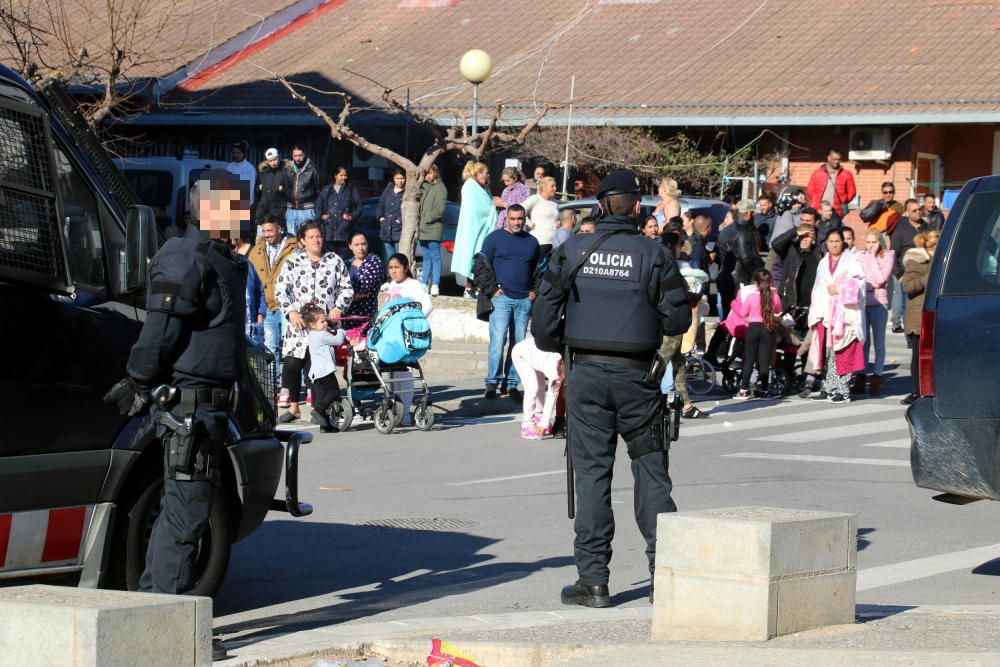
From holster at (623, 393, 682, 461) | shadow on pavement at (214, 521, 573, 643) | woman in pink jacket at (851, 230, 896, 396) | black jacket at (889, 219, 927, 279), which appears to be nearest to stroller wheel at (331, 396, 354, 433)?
shadow on pavement at (214, 521, 573, 643)

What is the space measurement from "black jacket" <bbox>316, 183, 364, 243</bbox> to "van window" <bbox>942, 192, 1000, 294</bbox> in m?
16.0

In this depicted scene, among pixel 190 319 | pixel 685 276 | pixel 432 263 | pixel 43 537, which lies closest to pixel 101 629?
pixel 190 319

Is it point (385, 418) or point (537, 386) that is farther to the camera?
point (385, 418)

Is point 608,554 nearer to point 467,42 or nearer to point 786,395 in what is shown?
point 786,395

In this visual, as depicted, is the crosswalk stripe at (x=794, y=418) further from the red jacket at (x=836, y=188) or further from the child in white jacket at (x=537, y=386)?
the red jacket at (x=836, y=188)

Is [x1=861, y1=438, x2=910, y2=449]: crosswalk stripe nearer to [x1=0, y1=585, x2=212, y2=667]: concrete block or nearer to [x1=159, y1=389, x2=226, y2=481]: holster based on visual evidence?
[x1=159, y1=389, x2=226, y2=481]: holster

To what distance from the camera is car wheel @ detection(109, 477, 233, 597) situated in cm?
685

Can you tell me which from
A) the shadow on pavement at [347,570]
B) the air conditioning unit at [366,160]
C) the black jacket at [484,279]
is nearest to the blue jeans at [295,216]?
the air conditioning unit at [366,160]

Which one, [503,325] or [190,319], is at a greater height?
[190,319]

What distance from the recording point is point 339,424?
15.0 m

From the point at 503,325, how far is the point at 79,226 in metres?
9.60

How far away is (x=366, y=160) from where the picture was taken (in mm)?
32969

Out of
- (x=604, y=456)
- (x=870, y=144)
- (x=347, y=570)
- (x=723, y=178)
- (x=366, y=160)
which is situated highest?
(x=870, y=144)

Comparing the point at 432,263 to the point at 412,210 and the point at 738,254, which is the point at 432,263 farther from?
the point at 738,254
